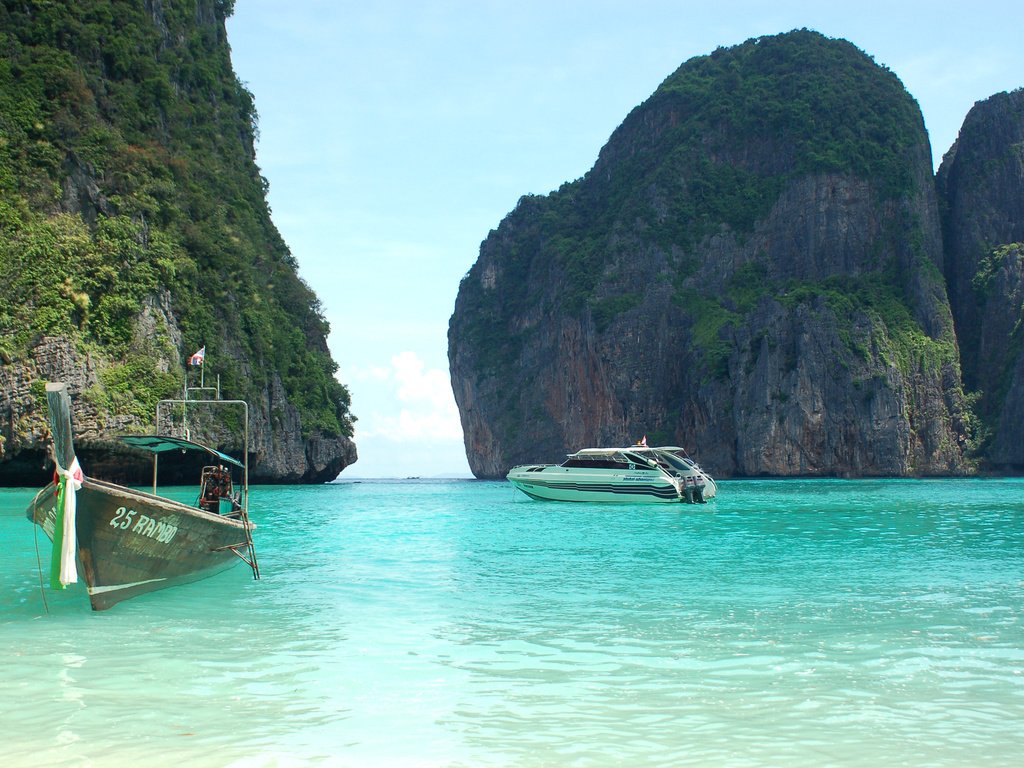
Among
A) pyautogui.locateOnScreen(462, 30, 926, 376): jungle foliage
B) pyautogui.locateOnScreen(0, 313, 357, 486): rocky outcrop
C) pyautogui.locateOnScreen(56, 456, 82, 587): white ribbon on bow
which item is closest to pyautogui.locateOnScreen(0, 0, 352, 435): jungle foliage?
pyautogui.locateOnScreen(0, 313, 357, 486): rocky outcrop

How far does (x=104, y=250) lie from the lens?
43875mm

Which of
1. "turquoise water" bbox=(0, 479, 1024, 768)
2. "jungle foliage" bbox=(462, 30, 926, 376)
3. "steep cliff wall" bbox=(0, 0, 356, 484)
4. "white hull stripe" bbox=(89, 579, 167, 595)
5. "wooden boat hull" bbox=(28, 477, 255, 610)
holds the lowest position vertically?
"turquoise water" bbox=(0, 479, 1024, 768)

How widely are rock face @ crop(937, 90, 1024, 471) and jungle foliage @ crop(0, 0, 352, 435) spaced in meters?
69.7

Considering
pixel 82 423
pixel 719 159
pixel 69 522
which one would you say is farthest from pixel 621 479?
pixel 719 159

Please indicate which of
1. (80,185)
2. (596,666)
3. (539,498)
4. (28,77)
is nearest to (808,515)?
(539,498)

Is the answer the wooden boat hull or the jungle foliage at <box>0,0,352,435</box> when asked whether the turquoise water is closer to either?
the wooden boat hull

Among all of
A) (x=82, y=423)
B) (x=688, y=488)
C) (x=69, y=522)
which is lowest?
(x=688, y=488)

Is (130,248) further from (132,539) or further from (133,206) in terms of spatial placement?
(132,539)

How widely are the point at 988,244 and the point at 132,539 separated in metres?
107

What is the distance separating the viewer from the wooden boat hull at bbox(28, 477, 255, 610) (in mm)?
11992

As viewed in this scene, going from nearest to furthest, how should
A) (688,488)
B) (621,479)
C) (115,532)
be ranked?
(115,532)
(688,488)
(621,479)

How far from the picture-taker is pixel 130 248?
1777 inches

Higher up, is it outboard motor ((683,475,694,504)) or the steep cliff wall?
the steep cliff wall

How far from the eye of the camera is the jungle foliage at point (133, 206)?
4250 centimetres
